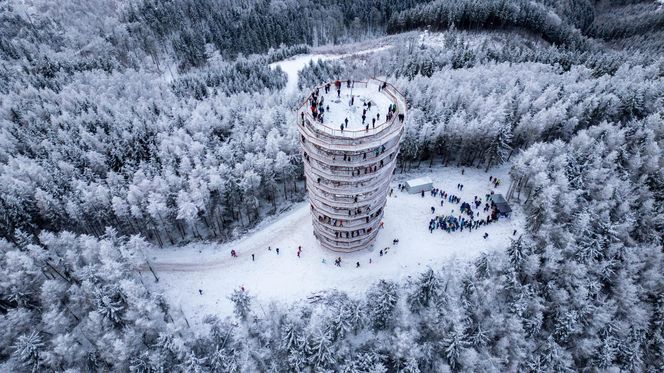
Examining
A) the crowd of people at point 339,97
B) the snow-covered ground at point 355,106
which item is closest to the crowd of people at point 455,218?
the snow-covered ground at point 355,106

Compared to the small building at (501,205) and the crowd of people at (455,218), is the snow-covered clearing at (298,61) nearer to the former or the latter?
the crowd of people at (455,218)

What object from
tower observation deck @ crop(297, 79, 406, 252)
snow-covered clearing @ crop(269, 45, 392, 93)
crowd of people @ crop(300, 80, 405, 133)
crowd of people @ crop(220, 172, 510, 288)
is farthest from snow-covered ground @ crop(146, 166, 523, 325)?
snow-covered clearing @ crop(269, 45, 392, 93)

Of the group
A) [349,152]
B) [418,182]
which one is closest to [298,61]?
[418,182]

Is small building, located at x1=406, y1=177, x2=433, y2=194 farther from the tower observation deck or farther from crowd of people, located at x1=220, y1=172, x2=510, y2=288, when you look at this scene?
the tower observation deck

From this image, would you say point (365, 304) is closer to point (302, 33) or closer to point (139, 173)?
point (139, 173)

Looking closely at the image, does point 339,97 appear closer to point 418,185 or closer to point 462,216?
point 418,185

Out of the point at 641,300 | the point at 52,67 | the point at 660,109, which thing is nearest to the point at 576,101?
the point at 660,109
